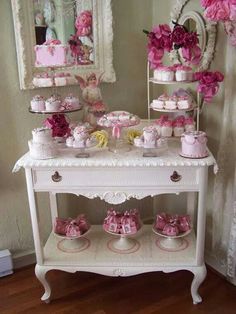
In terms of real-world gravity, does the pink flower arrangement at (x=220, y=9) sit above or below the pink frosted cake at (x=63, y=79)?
above

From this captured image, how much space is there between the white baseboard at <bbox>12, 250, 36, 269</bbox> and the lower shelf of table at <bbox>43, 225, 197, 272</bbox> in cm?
31

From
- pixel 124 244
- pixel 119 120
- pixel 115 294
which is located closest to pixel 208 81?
pixel 119 120

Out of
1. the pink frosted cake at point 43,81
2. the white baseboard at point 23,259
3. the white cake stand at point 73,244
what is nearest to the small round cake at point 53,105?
the pink frosted cake at point 43,81

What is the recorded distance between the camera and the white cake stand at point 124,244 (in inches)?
76.7

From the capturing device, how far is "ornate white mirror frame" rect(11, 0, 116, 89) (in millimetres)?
1868

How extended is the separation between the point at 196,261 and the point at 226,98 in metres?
0.85

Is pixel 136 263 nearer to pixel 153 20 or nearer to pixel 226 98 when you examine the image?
pixel 226 98

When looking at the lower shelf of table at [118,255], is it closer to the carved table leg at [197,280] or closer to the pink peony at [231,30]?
the carved table leg at [197,280]

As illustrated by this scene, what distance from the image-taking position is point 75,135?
5.59ft

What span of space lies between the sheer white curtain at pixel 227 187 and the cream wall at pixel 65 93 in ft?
0.18

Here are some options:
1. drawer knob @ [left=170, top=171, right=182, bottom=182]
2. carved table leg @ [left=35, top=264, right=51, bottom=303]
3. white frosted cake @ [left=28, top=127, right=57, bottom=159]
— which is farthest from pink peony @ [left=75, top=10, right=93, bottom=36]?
carved table leg @ [left=35, top=264, right=51, bottom=303]

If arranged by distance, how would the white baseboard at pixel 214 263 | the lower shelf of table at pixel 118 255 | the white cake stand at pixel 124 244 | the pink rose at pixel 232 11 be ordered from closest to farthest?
the pink rose at pixel 232 11, the lower shelf of table at pixel 118 255, the white cake stand at pixel 124 244, the white baseboard at pixel 214 263

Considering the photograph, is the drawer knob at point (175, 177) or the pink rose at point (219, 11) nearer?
the pink rose at point (219, 11)

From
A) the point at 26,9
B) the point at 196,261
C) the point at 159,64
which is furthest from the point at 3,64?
the point at 196,261
